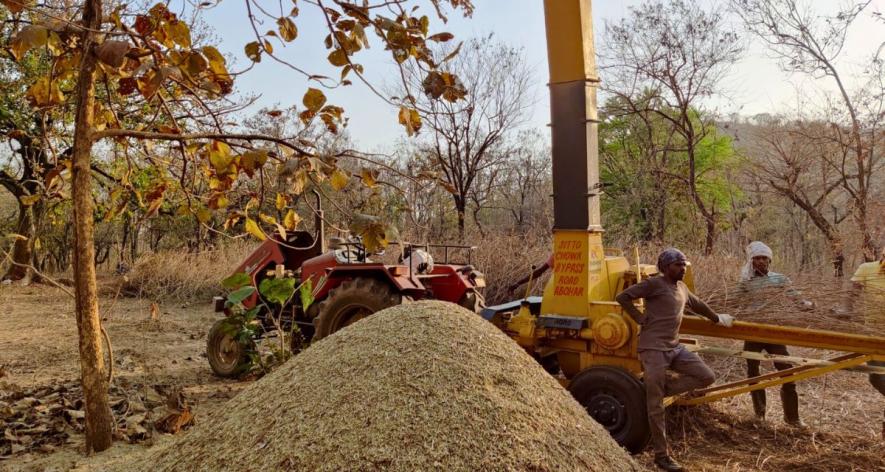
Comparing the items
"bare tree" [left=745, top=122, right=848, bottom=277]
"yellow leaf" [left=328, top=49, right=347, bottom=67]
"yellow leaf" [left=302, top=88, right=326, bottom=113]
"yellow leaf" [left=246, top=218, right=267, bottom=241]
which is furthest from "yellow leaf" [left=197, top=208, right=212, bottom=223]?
"bare tree" [left=745, top=122, right=848, bottom=277]

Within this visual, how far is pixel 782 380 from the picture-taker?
13.4 feet

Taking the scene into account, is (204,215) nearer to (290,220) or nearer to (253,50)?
(290,220)

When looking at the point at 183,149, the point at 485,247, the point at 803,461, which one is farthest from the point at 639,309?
the point at 485,247

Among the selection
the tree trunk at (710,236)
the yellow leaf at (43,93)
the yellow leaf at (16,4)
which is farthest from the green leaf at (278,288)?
the tree trunk at (710,236)

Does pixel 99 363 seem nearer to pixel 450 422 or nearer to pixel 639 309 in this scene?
pixel 450 422

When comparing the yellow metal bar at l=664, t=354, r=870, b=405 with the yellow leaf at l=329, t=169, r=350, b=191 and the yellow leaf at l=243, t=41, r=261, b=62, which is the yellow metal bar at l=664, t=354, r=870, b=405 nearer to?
the yellow leaf at l=329, t=169, r=350, b=191

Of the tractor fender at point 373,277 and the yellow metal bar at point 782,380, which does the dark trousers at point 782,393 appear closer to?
the yellow metal bar at point 782,380

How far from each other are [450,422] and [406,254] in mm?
4426

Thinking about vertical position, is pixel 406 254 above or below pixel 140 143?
below

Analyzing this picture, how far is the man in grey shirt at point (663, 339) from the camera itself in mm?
3906

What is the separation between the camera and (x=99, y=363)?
3398mm

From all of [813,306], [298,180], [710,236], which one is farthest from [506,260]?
[298,180]

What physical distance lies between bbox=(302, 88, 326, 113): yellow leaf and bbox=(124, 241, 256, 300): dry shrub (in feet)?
40.6

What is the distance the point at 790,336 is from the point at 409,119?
3.35 meters
